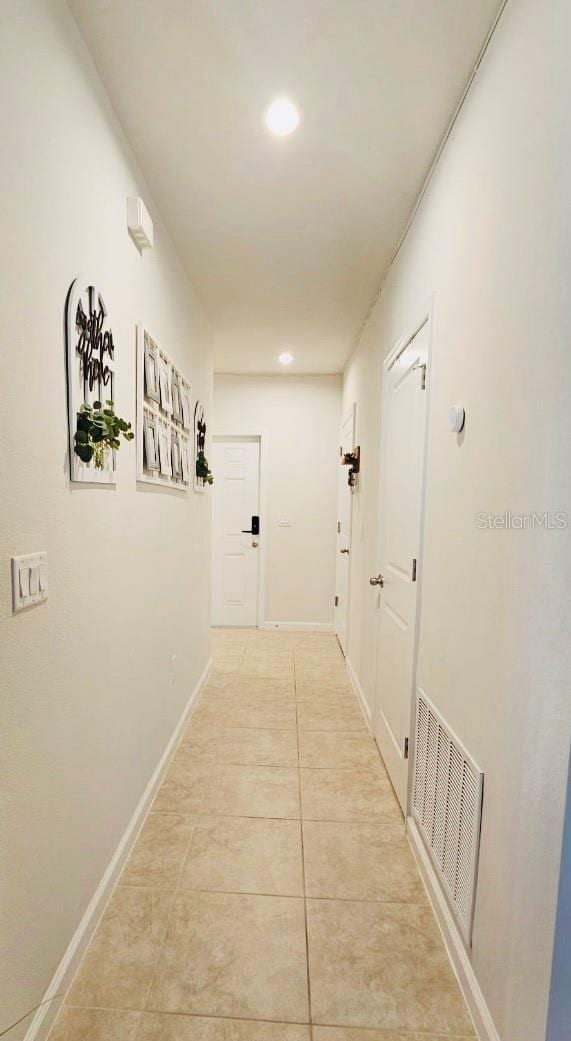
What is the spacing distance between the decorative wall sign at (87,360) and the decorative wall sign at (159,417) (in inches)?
11.1

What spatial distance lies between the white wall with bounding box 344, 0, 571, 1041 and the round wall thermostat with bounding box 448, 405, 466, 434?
0.11 ft

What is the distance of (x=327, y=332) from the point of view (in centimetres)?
337

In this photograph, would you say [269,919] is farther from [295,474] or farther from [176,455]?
[295,474]

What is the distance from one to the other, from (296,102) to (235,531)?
3.57m

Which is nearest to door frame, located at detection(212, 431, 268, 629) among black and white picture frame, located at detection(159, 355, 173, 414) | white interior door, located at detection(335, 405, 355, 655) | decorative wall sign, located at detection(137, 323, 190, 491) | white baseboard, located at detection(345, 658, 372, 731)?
white interior door, located at detection(335, 405, 355, 655)

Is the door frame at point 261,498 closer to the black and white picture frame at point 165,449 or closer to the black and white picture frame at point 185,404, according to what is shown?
the black and white picture frame at point 185,404

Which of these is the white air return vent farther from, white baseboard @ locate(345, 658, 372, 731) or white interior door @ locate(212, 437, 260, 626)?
white interior door @ locate(212, 437, 260, 626)

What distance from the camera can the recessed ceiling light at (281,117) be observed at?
1396mm

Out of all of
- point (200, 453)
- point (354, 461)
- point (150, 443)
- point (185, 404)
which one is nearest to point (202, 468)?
point (200, 453)

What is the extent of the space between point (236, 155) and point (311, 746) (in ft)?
9.02

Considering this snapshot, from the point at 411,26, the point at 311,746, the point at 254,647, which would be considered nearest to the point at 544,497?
the point at 411,26

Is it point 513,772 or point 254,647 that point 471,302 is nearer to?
point 513,772

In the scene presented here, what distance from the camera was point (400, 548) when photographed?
197 cm

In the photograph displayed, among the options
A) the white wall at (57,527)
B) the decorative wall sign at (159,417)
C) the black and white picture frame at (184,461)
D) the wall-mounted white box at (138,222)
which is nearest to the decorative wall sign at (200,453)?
the black and white picture frame at (184,461)
